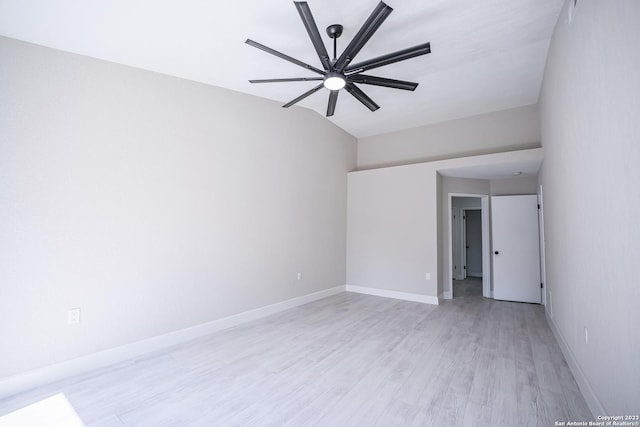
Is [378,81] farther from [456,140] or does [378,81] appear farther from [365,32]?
[456,140]

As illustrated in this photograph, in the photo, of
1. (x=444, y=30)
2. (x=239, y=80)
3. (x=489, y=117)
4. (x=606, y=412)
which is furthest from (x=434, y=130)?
(x=606, y=412)

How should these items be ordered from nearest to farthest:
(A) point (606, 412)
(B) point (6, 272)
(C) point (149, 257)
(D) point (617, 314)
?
(D) point (617, 314) → (A) point (606, 412) → (B) point (6, 272) → (C) point (149, 257)

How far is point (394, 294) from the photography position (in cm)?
548

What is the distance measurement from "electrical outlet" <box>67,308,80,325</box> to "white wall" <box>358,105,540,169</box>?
216 inches

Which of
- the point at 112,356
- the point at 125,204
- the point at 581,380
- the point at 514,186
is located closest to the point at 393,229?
the point at 514,186

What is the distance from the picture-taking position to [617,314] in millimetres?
1609

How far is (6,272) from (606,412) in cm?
446

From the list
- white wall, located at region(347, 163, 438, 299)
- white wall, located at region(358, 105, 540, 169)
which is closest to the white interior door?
white wall, located at region(358, 105, 540, 169)

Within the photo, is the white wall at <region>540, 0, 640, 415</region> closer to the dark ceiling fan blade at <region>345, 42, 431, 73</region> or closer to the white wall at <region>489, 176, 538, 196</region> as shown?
the dark ceiling fan blade at <region>345, 42, 431, 73</region>

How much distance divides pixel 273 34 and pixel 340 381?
3342 millimetres

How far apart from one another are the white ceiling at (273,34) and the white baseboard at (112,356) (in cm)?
284

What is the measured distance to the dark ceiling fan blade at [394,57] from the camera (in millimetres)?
2231

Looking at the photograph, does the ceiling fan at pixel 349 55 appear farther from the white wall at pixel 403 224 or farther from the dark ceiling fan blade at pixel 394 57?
the white wall at pixel 403 224

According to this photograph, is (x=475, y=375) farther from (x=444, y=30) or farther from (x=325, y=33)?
(x=325, y=33)
